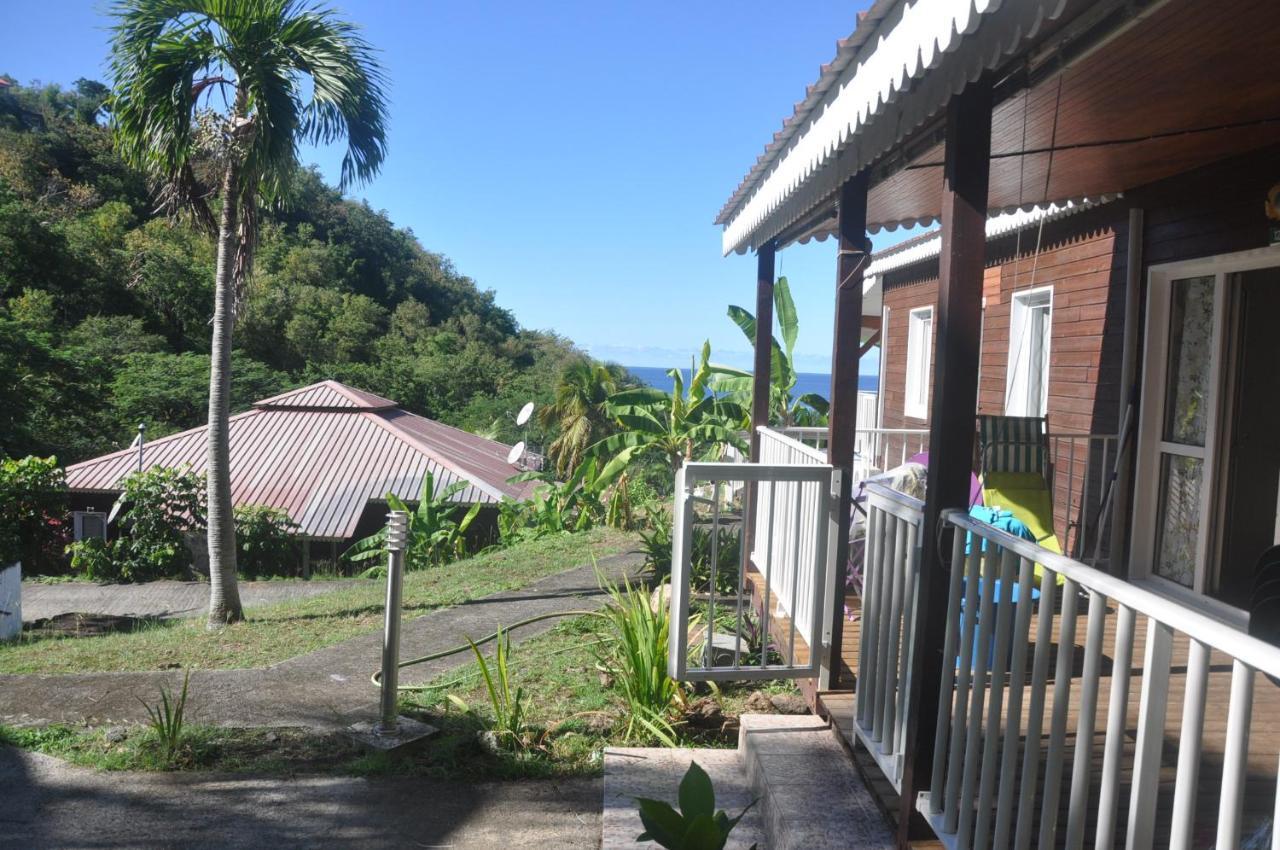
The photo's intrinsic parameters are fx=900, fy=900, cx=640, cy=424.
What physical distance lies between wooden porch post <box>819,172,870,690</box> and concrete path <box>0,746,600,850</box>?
56.7 inches

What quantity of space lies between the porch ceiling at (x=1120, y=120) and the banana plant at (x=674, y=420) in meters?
Answer: 4.31

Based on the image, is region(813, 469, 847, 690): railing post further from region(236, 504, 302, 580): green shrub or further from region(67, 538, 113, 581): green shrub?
region(67, 538, 113, 581): green shrub

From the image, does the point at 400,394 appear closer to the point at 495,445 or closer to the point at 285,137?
the point at 495,445

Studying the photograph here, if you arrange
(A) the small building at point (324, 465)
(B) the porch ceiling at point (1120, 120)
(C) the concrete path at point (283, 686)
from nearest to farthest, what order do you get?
(B) the porch ceiling at point (1120, 120)
(C) the concrete path at point (283, 686)
(A) the small building at point (324, 465)

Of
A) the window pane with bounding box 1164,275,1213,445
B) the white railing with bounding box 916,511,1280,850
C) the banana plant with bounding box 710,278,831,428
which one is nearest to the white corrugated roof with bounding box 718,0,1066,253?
the white railing with bounding box 916,511,1280,850

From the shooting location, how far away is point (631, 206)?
8262cm

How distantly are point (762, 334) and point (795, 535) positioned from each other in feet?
7.03

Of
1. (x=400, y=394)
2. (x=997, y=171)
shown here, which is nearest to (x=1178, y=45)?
(x=997, y=171)

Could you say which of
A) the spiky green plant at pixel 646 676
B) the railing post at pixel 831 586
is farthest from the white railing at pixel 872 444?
the spiky green plant at pixel 646 676

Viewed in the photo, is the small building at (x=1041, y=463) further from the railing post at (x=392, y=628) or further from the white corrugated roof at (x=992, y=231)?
the railing post at (x=392, y=628)

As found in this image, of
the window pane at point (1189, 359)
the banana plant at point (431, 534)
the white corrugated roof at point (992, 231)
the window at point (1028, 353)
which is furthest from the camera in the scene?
the banana plant at point (431, 534)

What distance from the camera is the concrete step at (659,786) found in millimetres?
3557

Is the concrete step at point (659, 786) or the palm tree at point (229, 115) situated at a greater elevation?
the palm tree at point (229, 115)

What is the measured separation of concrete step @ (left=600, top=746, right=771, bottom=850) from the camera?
356cm
